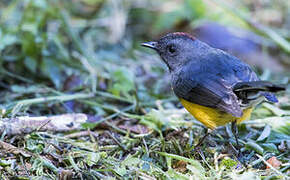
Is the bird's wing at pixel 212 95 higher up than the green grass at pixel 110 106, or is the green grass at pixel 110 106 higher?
the bird's wing at pixel 212 95

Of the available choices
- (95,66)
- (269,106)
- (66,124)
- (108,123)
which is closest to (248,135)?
(269,106)

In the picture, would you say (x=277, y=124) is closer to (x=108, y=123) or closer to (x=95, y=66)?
(x=108, y=123)

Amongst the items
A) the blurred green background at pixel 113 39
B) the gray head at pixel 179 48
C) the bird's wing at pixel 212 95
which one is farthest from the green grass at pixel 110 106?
the gray head at pixel 179 48

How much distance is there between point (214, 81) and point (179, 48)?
2.82ft

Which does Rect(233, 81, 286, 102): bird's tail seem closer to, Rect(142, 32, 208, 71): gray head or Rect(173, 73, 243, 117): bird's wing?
Rect(173, 73, 243, 117): bird's wing

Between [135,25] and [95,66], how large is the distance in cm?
229

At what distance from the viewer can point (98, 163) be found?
3246mm

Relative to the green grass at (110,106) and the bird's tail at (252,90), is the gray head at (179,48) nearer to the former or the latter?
the green grass at (110,106)

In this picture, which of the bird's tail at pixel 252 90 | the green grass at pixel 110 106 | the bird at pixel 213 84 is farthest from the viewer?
the bird at pixel 213 84

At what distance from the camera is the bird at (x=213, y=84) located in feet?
10.8

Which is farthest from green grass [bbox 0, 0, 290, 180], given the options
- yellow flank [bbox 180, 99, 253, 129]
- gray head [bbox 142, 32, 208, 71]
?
gray head [bbox 142, 32, 208, 71]

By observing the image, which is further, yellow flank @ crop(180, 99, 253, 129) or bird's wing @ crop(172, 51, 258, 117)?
yellow flank @ crop(180, 99, 253, 129)

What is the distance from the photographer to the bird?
3.30 m

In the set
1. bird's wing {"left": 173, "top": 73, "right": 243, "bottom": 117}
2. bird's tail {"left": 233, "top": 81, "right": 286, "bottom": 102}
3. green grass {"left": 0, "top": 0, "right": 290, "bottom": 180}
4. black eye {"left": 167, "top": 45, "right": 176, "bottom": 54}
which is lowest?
green grass {"left": 0, "top": 0, "right": 290, "bottom": 180}
